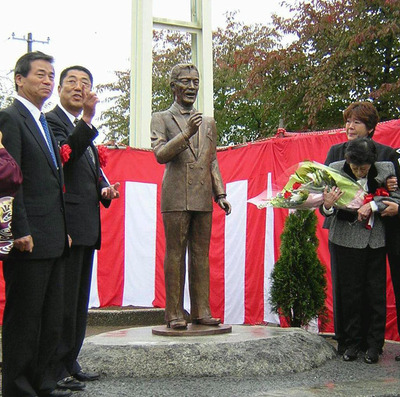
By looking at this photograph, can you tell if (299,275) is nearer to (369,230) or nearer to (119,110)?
(369,230)

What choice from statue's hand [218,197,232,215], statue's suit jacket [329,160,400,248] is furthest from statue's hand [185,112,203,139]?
statue's suit jacket [329,160,400,248]

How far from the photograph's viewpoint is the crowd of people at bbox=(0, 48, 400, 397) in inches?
154

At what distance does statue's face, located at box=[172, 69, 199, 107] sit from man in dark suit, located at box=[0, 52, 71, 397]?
165 centimetres

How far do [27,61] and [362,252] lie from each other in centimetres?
298

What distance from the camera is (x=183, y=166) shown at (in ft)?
18.5

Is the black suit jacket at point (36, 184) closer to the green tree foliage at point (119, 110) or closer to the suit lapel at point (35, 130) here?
the suit lapel at point (35, 130)

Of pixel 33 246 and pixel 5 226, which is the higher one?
pixel 5 226

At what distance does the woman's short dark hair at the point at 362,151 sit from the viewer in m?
5.48

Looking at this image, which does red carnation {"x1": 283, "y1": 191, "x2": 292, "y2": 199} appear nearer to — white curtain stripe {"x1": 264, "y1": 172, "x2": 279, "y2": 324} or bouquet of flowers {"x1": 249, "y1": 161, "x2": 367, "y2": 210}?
bouquet of flowers {"x1": 249, "y1": 161, "x2": 367, "y2": 210}

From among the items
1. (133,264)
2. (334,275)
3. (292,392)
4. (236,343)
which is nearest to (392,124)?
(334,275)

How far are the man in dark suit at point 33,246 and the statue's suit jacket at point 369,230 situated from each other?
2452mm

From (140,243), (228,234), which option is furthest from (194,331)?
(140,243)

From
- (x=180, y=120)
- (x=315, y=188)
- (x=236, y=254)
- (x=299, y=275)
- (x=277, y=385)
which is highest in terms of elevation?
(x=180, y=120)

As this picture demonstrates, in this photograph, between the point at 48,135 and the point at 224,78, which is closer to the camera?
the point at 48,135
